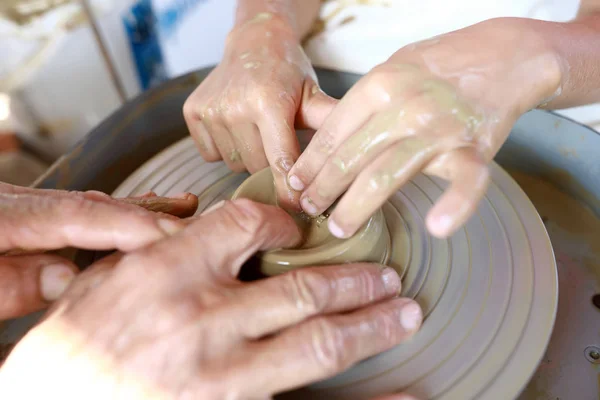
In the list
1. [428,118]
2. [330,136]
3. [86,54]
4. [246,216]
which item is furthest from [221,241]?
[86,54]

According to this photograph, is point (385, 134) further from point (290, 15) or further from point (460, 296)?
point (290, 15)

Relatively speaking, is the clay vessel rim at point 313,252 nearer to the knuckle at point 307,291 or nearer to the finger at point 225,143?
the knuckle at point 307,291

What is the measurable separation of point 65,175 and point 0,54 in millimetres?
1142

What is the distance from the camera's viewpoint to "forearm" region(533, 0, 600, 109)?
0.96 metres

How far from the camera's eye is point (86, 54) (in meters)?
2.20

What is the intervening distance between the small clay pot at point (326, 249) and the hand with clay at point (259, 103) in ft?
0.25

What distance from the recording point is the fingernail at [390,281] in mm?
835

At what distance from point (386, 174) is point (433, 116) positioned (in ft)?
0.43

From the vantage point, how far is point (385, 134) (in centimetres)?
→ 81

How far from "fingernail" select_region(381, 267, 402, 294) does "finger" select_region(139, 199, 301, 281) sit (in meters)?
0.21

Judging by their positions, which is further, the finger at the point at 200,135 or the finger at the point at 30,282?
the finger at the point at 200,135

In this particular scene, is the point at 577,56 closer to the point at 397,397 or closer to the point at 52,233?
the point at 397,397

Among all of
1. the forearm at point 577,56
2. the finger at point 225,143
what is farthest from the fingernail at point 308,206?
the forearm at point 577,56

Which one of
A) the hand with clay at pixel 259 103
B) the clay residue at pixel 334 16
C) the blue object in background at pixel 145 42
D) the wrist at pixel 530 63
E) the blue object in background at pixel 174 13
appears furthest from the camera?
the blue object in background at pixel 145 42
